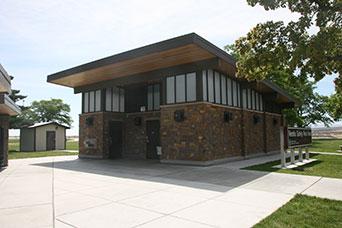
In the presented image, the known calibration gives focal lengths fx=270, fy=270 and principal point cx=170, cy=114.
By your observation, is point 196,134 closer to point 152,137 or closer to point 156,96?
point 152,137

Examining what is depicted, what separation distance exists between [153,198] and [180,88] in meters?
6.92

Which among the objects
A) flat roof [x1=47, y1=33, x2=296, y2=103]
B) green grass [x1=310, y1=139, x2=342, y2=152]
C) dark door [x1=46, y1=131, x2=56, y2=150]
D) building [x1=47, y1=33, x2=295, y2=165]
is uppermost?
flat roof [x1=47, y1=33, x2=296, y2=103]

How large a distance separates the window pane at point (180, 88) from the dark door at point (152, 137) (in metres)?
2.94

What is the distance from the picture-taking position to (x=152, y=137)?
579 inches

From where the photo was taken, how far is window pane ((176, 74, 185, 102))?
39.2 ft

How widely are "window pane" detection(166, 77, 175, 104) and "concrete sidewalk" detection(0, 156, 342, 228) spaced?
4.11 m

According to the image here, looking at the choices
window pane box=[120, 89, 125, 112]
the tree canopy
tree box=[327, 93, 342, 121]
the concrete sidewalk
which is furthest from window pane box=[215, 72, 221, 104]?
tree box=[327, 93, 342, 121]

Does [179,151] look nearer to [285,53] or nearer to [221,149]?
[221,149]

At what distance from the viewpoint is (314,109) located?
37844 mm

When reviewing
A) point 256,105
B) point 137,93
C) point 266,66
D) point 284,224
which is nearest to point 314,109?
point 256,105

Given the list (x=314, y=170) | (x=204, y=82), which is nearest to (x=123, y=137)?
(x=204, y=82)

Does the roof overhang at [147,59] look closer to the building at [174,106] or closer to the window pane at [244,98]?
the building at [174,106]

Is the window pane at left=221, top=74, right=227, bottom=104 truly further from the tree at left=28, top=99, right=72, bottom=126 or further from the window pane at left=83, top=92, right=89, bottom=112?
the tree at left=28, top=99, right=72, bottom=126

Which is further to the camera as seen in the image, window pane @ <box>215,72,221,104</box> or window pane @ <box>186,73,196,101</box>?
window pane @ <box>215,72,221,104</box>
